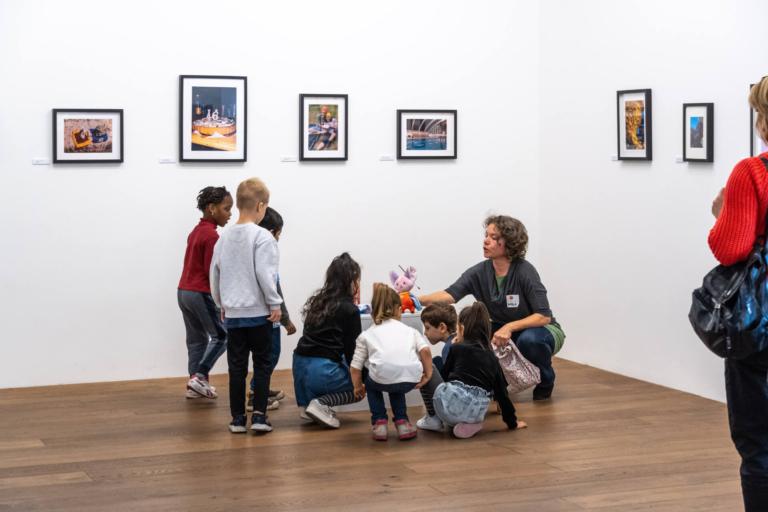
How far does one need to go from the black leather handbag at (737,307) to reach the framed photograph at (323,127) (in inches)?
225

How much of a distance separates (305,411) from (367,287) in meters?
2.53

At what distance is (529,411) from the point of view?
23.6ft

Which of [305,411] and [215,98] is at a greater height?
[215,98]

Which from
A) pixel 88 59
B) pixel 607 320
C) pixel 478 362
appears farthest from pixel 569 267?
pixel 88 59

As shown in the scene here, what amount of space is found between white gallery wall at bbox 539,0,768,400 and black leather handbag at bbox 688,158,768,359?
13.1 feet

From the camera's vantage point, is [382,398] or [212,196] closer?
[382,398]

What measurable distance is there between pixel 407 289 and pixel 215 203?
1.47 metres

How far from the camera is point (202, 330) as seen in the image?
7703 mm

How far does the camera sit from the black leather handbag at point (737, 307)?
3.35m

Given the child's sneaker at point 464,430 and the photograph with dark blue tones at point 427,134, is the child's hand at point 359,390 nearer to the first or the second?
the child's sneaker at point 464,430

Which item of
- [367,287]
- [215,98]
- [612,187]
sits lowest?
[367,287]

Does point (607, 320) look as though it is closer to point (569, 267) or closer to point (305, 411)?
point (569, 267)

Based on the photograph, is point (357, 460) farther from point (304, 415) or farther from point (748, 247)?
point (748, 247)

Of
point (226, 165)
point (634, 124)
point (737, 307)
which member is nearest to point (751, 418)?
point (737, 307)
